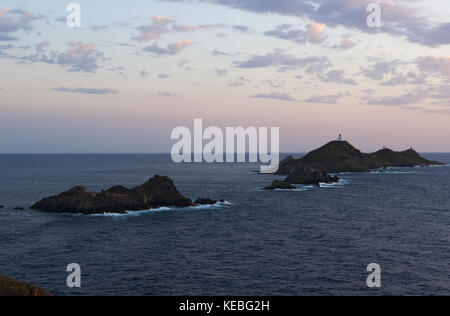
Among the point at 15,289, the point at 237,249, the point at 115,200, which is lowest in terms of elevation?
the point at 237,249

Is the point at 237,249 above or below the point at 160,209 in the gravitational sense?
below

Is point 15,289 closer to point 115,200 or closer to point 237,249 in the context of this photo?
point 237,249

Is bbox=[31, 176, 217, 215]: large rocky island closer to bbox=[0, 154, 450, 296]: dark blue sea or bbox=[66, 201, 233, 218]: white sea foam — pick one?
bbox=[66, 201, 233, 218]: white sea foam

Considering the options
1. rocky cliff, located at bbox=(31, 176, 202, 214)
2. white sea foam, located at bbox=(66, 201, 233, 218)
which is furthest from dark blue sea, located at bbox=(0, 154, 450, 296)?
rocky cliff, located at bbox=(31, 176, 202, 214)

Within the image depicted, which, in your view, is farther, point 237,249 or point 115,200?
point 115,200

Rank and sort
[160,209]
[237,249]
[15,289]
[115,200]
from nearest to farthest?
1. [15,289]
2. [237,249]
3. [115,200]
4. [160,209]

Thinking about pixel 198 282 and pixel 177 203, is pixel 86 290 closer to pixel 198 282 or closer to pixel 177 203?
pixel 198 282

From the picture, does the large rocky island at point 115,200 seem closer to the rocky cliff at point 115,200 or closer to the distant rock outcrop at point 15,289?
the rocky cliff at point 115,200

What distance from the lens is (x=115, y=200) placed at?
8481 centimetres

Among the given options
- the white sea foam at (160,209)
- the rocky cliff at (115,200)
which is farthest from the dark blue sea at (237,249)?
the rocky cliff at (115,200)

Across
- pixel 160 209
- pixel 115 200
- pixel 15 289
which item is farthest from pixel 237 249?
pixel 115 200

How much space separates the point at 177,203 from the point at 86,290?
2156 inches

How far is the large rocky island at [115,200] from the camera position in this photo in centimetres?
8269
